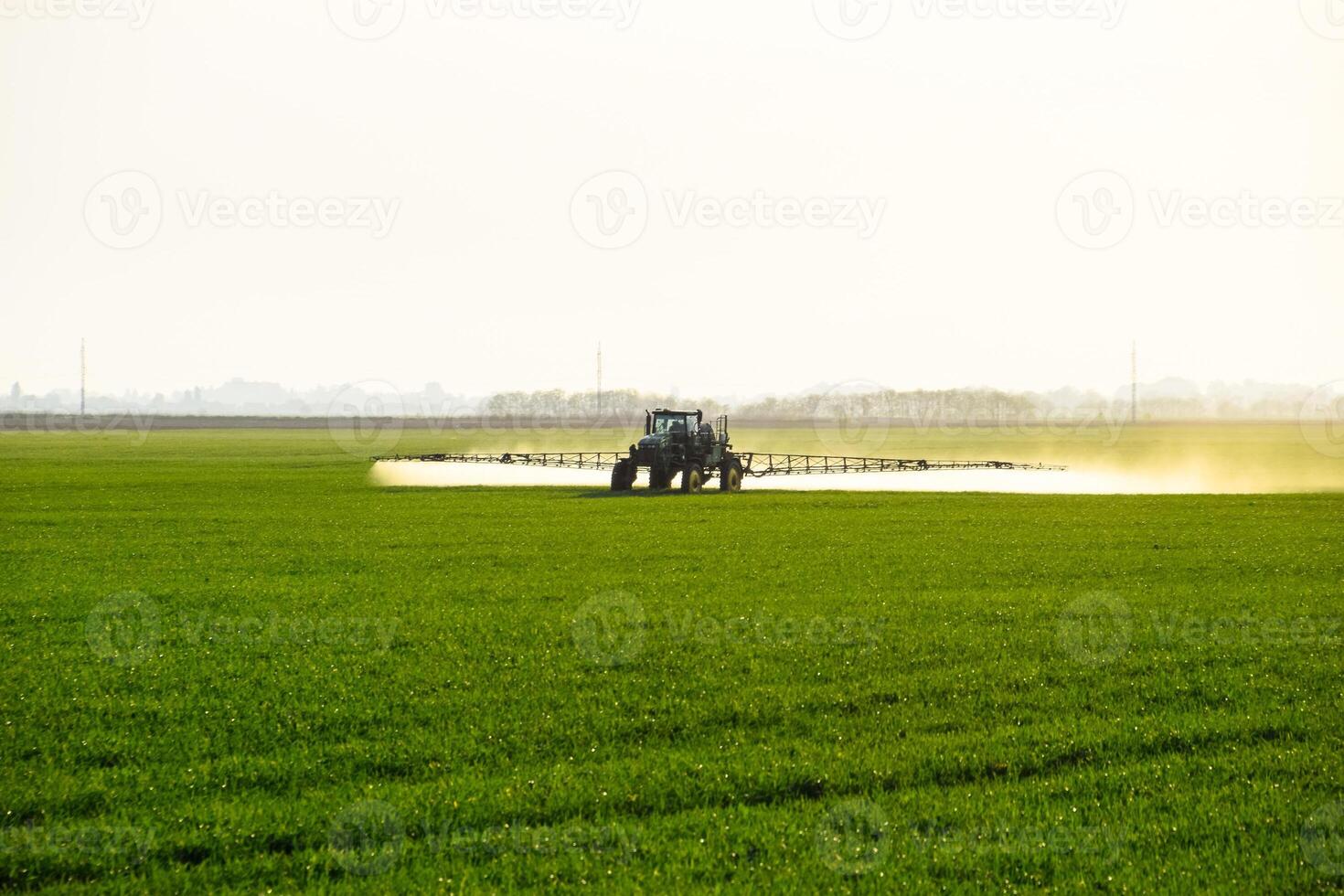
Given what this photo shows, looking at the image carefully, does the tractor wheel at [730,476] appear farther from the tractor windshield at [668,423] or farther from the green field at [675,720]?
the green field at [675,720]

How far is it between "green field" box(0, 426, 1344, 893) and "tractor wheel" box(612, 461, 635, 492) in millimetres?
22781

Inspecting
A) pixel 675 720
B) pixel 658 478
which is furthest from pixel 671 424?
pixel 675 720

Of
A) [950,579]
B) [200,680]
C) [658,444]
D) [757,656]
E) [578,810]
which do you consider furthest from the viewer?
[658,444]

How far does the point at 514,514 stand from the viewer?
37.9 m

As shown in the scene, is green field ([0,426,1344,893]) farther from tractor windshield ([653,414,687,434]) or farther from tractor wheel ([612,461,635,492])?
tractor windshield ([653,414,687,434])

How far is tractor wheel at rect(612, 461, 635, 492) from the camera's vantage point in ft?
163

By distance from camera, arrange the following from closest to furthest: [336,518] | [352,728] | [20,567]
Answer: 1. [352,728]
2. [20,567]
3. [336,518]

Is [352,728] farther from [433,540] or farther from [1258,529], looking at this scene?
[1258,529]

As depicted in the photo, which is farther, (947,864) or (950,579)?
(950,579)

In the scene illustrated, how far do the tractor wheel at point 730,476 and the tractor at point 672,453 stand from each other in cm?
30

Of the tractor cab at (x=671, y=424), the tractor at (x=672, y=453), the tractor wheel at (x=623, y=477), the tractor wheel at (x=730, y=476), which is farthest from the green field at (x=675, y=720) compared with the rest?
the tractor wheel at (x=730, y=476)

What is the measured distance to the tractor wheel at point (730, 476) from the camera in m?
51.8

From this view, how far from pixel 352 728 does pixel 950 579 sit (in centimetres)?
1397

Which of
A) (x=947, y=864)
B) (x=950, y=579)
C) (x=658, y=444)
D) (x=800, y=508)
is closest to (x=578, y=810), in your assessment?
(x=947, y=864)
